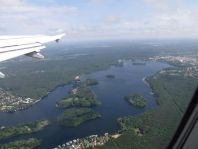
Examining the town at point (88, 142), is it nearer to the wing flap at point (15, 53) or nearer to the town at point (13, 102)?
the town at point (13, 102)

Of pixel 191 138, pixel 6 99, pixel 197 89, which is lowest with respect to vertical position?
pixel 6 99

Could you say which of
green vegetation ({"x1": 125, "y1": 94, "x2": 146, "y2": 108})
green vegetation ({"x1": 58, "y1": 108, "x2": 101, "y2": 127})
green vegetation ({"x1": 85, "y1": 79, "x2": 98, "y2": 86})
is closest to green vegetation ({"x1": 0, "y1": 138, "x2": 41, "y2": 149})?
green vegetation ({"x1": 58, "y1": 108, "x2": 101, "y2": 127})

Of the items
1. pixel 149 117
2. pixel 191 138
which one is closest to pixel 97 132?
pixel 149 117

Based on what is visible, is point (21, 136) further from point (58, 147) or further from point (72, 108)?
point (72, 108)

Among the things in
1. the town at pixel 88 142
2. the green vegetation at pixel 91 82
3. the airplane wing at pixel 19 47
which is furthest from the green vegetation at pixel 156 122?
the green vegetation at pixel 91 82

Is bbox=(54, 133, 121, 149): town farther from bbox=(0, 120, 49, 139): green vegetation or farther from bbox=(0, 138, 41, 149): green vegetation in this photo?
bbox=(0, 120, 49, 139): green vegetation

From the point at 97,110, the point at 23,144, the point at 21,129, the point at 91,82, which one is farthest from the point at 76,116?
the point at 91,82
